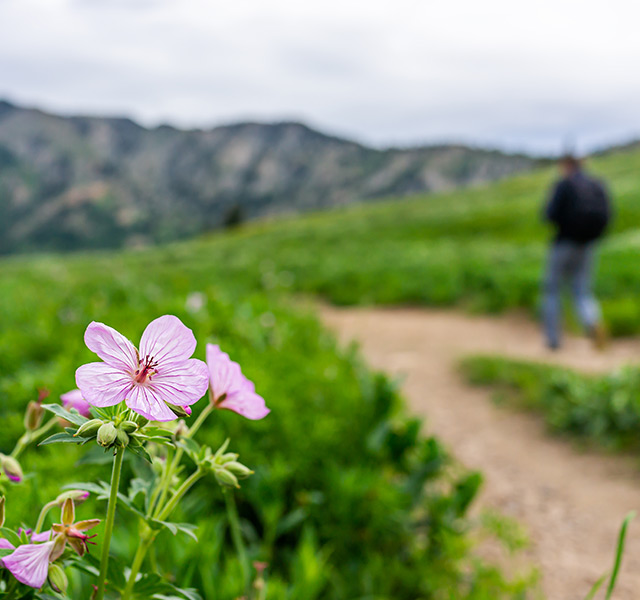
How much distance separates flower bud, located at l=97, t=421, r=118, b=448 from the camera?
65cm

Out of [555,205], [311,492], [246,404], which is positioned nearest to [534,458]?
[311,492]

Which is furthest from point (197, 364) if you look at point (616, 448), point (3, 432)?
point (616, 448)

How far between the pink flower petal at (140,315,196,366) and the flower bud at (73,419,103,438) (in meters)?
0.09

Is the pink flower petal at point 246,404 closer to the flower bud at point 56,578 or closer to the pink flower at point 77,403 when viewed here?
the pink flower at point 77,403

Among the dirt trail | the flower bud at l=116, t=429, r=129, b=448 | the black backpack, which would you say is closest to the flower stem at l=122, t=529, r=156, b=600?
the flower bud at l=116, t=429, r=129, b=448

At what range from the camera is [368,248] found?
58.4 feet

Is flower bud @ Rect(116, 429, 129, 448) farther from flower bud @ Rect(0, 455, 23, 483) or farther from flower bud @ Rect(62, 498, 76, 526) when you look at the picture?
flower bud @ Rect(0, 455, 23, 483)

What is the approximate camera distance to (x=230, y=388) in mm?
987

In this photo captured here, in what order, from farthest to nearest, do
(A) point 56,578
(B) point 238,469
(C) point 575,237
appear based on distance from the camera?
(C) point 575,237 < (B) point 238,469 < (A) point 56,578

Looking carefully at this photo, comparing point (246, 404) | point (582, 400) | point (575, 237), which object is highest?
point (575, 237)

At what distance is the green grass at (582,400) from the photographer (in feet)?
Result: 15.0

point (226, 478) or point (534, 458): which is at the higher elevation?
point (226, 478)

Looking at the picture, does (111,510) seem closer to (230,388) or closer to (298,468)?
(230,388)

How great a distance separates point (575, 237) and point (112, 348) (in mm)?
7062
